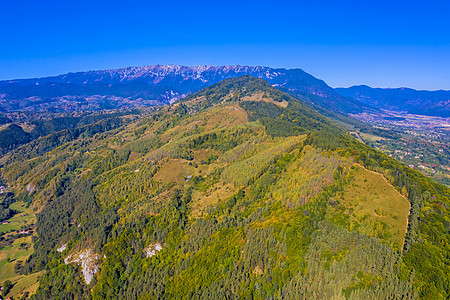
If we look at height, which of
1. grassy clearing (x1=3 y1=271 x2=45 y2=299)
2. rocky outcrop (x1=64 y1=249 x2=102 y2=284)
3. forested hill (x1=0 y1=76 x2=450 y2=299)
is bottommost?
grassy clearing (x1=3 y1=271 x2=45 y2=299)

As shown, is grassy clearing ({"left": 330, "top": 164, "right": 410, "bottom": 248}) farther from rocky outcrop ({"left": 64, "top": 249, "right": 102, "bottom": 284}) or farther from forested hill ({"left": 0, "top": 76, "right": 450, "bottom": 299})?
rocky outcrop ({"left": 64, "top": 249, "right": 102, "bottom": 284})

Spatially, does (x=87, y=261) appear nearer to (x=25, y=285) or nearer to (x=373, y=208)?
(x=25, y=285)

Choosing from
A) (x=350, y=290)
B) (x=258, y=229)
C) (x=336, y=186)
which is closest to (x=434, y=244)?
(x=350, y=290)

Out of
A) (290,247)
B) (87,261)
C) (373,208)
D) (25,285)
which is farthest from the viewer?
(87,261)

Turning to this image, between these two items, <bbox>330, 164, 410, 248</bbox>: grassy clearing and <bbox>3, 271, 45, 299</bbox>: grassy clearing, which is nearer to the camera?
<bbox>330, 164, 410, 248</bbox>: grassy clearing

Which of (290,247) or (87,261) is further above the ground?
(290,247)

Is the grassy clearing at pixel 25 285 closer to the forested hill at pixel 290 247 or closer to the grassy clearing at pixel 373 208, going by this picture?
the forested hill at pixel 290 247

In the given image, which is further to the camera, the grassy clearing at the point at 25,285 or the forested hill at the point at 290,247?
the grassy clearing at the point at 25,285

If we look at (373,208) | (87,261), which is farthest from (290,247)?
(87,261)

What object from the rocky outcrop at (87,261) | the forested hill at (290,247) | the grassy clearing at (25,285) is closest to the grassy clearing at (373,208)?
the forested hill at (290,247)

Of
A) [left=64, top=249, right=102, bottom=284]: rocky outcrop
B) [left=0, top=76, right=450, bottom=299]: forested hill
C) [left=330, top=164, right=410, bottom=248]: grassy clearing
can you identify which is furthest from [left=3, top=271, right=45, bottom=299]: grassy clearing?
[left=330, top=164, right=410, bottom=248]: grassy clearing
